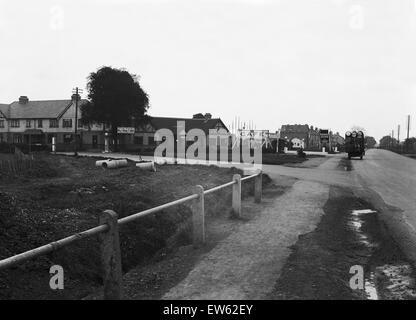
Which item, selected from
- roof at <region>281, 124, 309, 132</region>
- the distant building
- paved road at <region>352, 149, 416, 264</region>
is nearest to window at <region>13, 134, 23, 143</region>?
the distant building

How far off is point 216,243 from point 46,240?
9.89ft

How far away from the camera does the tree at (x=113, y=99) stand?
61.9m

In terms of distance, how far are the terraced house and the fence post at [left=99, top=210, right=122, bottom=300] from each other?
235 feet

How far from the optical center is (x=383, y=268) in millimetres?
6293

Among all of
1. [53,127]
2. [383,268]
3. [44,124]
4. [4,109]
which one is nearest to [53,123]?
[53,127]

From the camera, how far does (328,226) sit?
9.20 meters

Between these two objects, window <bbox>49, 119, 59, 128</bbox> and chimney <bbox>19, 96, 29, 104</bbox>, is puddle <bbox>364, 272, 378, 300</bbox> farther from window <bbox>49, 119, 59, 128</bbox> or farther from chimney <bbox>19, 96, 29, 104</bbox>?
chimney <bbox>19, 96, 29, 104</bbox>

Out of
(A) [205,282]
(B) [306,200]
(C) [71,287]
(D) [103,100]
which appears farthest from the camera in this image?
(D) [103,100]

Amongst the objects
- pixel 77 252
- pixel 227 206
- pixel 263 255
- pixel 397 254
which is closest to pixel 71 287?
pixel 77 252

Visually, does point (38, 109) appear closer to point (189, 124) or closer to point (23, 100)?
point (23, 100)

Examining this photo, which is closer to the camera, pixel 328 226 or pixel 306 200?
pixel 328 226

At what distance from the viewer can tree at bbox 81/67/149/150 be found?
61.9 meters

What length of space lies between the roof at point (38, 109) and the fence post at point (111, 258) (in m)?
75.5
